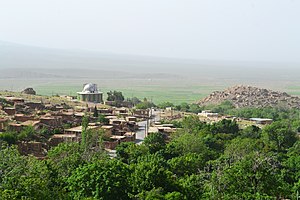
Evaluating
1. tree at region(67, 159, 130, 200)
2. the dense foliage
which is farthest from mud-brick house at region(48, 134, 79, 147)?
tree at region(67, 159, 130, 200)

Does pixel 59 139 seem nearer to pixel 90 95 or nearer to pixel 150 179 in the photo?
pixel 150 179

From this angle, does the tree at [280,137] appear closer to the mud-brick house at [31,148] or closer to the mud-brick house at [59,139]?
the mud-brick house at [59,139]

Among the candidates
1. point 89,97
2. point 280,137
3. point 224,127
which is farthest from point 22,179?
point 89,97

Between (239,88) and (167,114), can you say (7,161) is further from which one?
(239,88)

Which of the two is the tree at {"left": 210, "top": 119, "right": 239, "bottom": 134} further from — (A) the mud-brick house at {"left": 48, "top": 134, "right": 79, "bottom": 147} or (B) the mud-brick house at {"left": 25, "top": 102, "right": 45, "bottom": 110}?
(B) the mud-brick house at {"left": 25, "top": 102, "right": 45, "bottom": 110}

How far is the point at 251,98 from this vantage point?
6244cm

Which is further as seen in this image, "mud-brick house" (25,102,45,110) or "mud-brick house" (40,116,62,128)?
"mud-brick house" (25,102,45,110)

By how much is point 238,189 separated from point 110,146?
47.4 ft

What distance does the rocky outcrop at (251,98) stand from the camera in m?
59.8

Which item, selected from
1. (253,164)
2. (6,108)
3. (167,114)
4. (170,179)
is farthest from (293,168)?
(167,114)

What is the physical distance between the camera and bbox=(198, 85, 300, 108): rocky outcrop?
59.8 m

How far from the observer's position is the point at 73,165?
16859 millimetres

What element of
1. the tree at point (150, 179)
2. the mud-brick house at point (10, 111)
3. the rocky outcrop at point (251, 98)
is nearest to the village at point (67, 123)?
the mud-brick house at point (10, 111)

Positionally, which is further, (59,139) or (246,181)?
(59,139)
